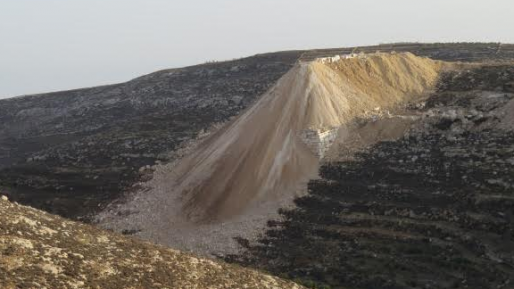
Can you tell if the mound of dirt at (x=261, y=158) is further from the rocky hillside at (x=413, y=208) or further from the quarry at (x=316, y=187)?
the rocky hillside at (x=413, y=208)

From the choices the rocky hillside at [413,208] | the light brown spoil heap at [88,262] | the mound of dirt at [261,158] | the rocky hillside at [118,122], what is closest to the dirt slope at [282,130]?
the mound of dirt at [261,158]

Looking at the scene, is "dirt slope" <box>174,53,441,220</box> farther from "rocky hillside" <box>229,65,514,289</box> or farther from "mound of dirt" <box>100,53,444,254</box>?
"rocky hillside" <box>229,65,514,289</box>

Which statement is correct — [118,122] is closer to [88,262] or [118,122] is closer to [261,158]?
[261,158]

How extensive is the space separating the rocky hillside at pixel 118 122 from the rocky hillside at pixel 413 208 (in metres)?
17.4

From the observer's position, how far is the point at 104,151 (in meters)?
57.8

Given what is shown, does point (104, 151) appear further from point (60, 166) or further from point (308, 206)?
point (308, 206)

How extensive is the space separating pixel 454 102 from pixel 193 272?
31.2m

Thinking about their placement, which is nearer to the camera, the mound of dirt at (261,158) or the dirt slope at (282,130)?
the mound of dirt at (261,158)

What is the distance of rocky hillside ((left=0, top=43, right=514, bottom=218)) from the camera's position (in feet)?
162

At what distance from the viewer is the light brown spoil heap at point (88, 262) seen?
616 inches

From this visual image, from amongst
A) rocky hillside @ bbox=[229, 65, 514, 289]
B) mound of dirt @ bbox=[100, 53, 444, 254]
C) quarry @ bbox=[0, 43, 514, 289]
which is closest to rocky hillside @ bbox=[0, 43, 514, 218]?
quarry @ bbox=[0, 43, 514, 289]

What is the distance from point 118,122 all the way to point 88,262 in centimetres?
5796

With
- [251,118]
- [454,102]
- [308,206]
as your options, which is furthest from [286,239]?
[454,102]

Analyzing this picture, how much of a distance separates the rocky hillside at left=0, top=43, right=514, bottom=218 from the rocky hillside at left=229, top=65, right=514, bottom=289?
684 inches
